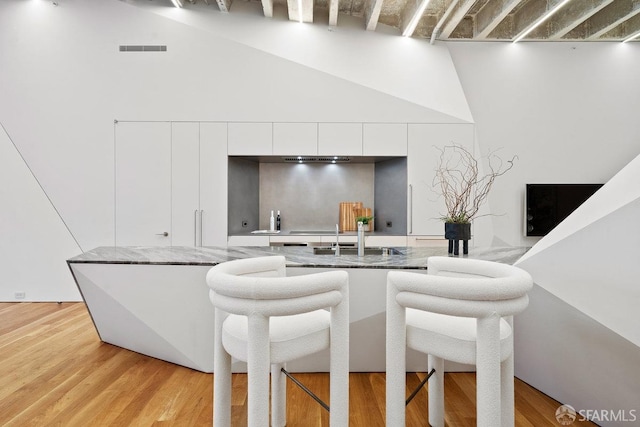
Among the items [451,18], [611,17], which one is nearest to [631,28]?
[611,17]

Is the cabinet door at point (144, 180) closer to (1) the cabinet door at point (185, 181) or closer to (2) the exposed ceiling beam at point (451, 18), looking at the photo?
(1) the cabinet door at point (185, 181)

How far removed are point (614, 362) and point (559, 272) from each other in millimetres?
435

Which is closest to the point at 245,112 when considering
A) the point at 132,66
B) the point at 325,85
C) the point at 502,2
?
the point at 325,85

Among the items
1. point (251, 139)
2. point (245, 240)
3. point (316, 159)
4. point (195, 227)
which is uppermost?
point (251, 139)

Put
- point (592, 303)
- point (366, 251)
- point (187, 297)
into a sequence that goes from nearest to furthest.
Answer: point (592, 303)
point (187, 297)
point (366, 251)

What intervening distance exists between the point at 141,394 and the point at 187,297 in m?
0.58

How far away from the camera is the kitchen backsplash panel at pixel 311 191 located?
4.82m

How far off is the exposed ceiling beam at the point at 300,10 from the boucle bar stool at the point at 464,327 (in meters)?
3.46

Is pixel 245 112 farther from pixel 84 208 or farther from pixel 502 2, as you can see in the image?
pixel 502 2

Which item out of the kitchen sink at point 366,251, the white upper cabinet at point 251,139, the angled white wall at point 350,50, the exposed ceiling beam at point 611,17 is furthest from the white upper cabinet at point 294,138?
the exposed ceiling beam at point 611,17

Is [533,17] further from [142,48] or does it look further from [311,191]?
[142,48]

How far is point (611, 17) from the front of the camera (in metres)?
4.09

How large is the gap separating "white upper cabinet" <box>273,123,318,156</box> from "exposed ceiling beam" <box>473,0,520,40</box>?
6.98 ft

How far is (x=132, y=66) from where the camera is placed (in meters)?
4.15
